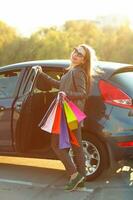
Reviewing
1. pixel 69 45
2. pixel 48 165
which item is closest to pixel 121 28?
pixel 69 45

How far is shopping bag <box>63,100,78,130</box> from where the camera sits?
6050mm

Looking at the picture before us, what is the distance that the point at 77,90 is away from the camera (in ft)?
19.7

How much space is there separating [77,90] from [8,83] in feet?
5.26

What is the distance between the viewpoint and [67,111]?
6082 mm

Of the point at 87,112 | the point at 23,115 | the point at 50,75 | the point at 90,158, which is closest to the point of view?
the point at 87,112

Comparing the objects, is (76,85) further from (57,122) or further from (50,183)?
(50,183)

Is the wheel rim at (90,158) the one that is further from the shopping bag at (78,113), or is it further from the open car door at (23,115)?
the open car door at (23,115)

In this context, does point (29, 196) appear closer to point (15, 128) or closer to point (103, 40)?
point (15, 128)

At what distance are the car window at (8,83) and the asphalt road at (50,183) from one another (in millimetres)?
1118

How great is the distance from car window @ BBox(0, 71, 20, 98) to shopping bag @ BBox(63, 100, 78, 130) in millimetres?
1262

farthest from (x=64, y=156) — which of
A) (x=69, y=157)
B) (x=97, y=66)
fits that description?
(x=97, y=66)

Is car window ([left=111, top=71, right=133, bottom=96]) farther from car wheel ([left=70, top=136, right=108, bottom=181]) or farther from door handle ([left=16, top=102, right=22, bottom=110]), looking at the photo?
door handle ([left=16, top=102, right=22, bottom=110])

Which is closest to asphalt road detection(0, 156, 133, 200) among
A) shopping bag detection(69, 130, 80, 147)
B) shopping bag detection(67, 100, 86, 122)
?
shopping bag detection(69, 130, 80, 147)

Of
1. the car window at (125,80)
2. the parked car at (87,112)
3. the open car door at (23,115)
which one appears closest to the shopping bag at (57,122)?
the parked car at (87,112)
